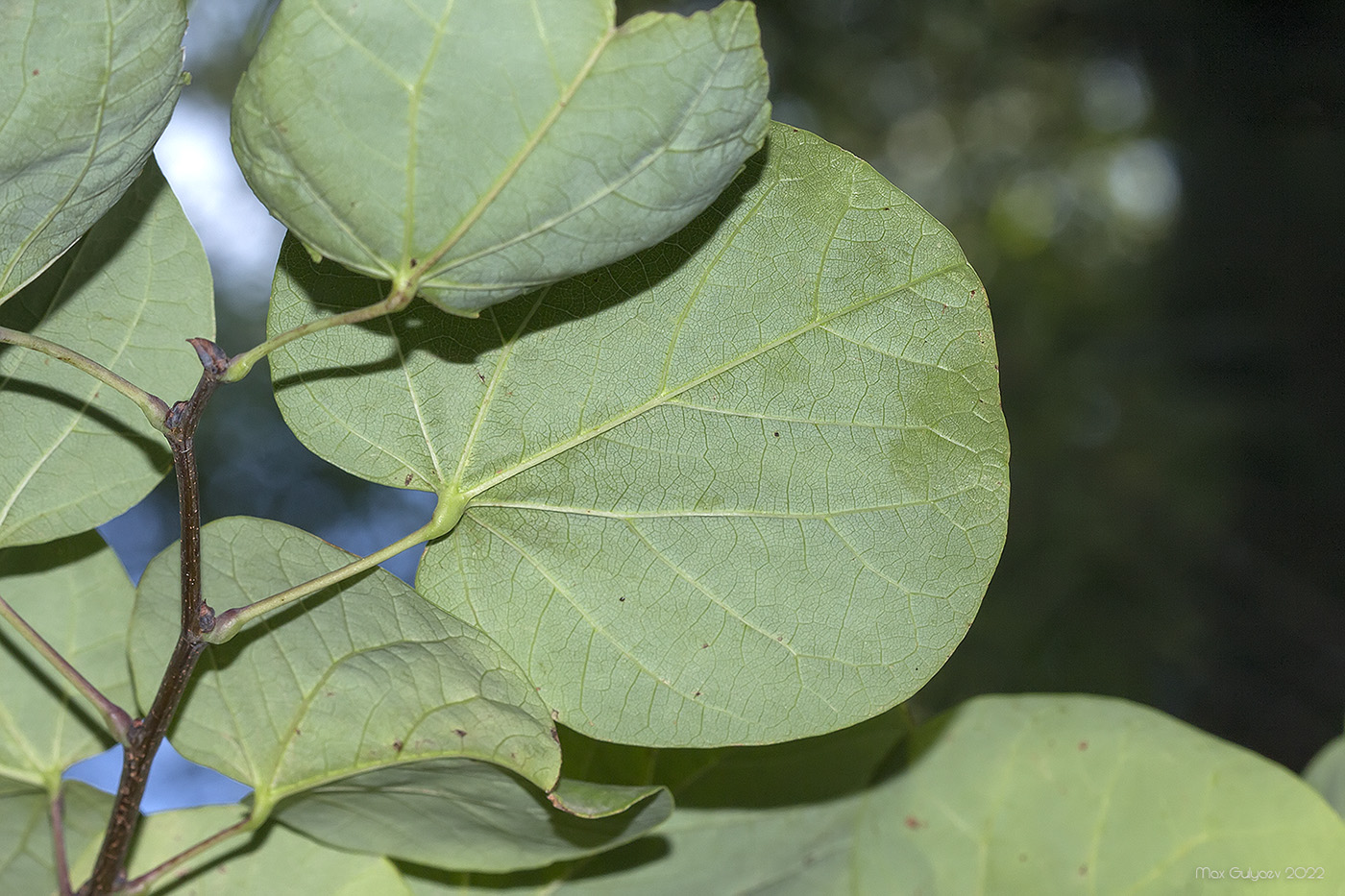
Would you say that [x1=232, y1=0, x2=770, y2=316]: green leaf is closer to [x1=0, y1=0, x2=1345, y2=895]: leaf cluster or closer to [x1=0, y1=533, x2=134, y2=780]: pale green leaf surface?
[x1=0, y1=0, x2=1345, y2=895]: leaf cluster

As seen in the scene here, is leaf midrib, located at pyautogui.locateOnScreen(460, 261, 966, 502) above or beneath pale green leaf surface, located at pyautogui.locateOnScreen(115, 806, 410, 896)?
above

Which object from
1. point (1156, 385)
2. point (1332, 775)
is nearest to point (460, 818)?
point (1332, 775)

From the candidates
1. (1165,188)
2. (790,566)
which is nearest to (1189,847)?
(790,566)

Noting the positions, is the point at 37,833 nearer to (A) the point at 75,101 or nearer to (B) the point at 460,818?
(B) the point at 460,818

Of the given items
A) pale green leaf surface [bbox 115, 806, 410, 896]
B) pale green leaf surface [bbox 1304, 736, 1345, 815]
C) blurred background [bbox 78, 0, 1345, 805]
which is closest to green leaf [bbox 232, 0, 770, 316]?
pale green leaf surface [bbox 115, 806, 410, 896]

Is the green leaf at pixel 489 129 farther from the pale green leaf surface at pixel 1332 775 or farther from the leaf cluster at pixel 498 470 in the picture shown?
the pale green leaf surface at pixel 1332 775

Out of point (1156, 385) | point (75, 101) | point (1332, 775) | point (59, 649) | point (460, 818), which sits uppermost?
point (75, 101)
